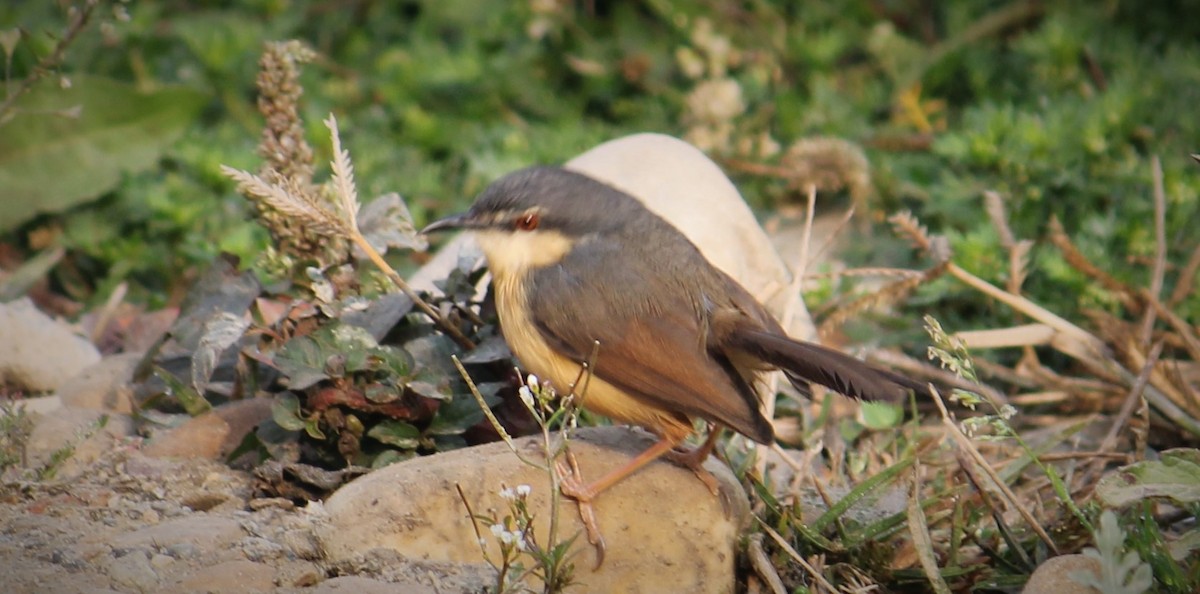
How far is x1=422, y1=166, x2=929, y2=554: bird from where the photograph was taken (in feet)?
11.7

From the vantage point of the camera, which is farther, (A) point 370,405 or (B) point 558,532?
(A) point 370,405

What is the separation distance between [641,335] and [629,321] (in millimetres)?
74

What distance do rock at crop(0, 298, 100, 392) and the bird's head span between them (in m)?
1.82

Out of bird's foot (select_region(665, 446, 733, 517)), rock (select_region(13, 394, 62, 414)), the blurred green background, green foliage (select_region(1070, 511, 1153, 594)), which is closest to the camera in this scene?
green foliage (select_region(1070, 511, 1153, 594))

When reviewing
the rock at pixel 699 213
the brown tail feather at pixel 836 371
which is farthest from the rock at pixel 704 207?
the brown tail feather at pixel 836 371

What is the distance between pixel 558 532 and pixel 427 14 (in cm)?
482

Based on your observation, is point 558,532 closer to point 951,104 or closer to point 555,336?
point 555,336

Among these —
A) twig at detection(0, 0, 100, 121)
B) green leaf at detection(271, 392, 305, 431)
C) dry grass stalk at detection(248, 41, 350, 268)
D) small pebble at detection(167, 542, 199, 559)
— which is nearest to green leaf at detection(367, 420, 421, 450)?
green leaf at detection(271, 392, 305, 431)

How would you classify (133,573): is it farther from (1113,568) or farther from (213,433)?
(1113,568)

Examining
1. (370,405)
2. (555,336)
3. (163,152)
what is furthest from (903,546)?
(163,152)

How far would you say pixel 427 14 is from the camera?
7676mm

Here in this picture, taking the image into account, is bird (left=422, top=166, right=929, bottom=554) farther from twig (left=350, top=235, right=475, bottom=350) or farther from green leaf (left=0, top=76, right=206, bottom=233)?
green leaf (left=0, top=76, right=206, bottom=233)

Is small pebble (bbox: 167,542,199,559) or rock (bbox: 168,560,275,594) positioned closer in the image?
rock (bbox: 168,560,275,594)

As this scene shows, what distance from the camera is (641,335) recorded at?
12.3ft
